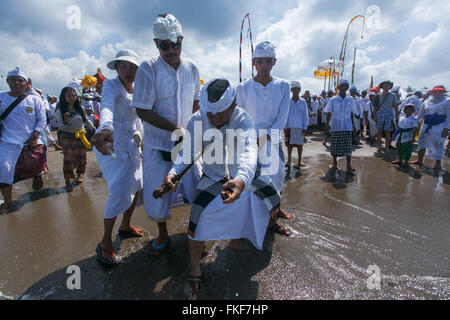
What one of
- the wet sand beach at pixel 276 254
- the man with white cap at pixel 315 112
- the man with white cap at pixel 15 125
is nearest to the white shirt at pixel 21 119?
the man with white cap at pixel 15 125

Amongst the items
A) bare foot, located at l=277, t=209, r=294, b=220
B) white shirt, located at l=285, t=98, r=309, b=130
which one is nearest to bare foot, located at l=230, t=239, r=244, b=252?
bare foot, located at l=277, t=209, r=294, b=220

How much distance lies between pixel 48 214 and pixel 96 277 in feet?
6.55

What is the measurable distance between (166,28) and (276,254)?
2.28 meters

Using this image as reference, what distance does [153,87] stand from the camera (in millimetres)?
2150

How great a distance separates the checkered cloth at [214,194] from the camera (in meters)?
1.88

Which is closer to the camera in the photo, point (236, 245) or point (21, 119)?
point (236, 245)

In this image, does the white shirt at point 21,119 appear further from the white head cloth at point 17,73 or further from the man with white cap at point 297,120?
the man with white cap at point 297,120

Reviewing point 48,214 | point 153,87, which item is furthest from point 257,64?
point 48,214

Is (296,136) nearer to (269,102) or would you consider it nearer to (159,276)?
(269,102)

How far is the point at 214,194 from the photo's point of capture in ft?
6.26

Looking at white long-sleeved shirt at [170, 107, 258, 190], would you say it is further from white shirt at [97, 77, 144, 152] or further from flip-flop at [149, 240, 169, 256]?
flip-flop at [149, 240, 169, 256]

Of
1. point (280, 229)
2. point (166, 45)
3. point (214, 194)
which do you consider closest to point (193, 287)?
point (214, 194)
